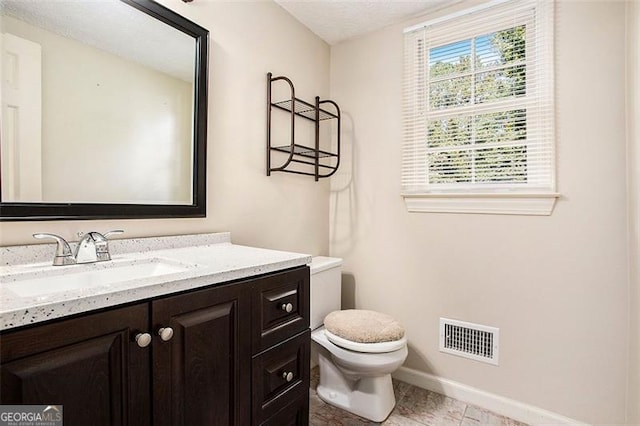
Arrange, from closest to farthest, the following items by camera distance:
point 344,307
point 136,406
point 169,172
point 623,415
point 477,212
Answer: point 136,406
point 169,172
point 623,415
point 477,212
point 344,307

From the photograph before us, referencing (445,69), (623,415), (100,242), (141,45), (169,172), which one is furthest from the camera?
(445,69)

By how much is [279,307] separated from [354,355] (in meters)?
0.67

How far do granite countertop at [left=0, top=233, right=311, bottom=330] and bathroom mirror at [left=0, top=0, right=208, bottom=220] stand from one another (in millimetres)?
123

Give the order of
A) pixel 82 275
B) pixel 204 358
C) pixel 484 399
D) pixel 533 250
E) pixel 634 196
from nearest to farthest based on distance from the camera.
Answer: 1. pixel 204 358
2. pixel 82 275
3. pixel 634 196
4. pixel 533 250
5. pixel 484 399

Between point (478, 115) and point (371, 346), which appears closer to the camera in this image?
point (371, 346)

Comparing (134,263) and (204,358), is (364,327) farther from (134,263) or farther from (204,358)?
(134,263)

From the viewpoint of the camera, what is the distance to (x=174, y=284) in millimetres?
869

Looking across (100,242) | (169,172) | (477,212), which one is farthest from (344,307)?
(100,242)

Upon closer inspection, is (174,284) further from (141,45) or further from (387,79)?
(387,79)

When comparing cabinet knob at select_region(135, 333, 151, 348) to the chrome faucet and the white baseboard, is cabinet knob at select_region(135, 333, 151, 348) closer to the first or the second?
the chrome faucet

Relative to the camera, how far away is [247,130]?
5.91ft

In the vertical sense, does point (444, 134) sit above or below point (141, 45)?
below

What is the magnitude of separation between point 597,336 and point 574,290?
228mm

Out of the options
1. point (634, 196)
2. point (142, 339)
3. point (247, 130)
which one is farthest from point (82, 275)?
point (634, 196)
